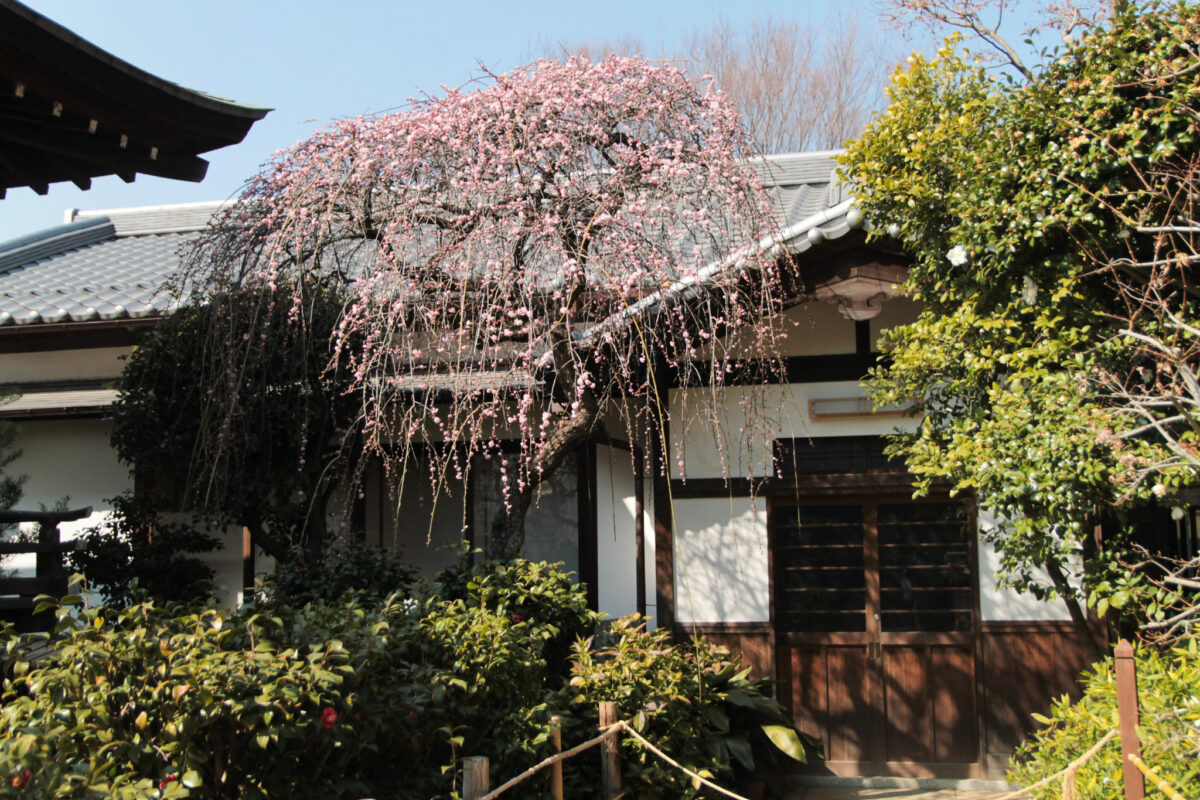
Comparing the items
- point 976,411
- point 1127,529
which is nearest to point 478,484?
point 976,411

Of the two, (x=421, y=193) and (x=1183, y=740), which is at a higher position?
(x=421, y=193)

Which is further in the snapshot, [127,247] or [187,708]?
[127,247]

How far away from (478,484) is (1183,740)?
5356mm

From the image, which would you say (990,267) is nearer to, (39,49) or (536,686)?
(536,686)

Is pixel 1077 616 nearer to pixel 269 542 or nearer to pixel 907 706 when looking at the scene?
pixel 907 706

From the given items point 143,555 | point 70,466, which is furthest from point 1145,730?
point 70,466

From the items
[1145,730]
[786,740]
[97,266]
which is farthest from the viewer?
[97,266]

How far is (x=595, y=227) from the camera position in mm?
5301

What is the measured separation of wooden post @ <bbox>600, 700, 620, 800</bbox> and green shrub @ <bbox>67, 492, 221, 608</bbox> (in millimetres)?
3501

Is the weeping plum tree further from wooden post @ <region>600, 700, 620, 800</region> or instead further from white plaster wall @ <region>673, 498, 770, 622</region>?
white plaster wall @ <region>673, 498, 770, 622</region>

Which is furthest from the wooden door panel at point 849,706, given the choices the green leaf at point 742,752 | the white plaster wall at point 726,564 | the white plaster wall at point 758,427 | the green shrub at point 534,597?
the green shrub at point 534,597

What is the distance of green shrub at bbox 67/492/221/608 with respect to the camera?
7.16 m

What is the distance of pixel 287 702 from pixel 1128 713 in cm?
310

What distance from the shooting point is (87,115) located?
3.72 m
